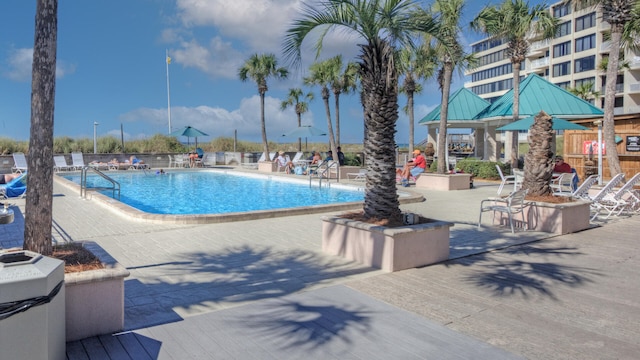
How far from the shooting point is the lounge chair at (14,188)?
11758 millimetres

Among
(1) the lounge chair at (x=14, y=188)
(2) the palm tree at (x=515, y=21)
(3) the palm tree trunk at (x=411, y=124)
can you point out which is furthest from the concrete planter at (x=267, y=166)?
(1) the lounge chair at (x=14, y=188)

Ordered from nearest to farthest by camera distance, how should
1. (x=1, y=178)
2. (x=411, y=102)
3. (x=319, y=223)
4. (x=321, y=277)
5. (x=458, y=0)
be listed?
1. (x=321, y=277)
2. (x=319, y=223)
3. (x=1, y=178)
4. (x=458, y=0)
5. (x=411, y=102)

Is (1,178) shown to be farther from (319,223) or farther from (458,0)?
(458,0)

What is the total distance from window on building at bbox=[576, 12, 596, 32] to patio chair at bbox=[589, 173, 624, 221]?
46451mm

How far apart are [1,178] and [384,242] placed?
41.9ft

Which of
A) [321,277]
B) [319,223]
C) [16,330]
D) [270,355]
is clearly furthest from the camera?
[319,223]

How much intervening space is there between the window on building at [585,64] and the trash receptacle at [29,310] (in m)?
56.4

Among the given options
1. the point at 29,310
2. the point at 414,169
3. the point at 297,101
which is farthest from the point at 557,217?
the point at 297,101

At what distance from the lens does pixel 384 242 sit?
18.9 ft

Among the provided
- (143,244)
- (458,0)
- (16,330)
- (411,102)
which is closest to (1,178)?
(143,244)

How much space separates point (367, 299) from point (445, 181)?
11741 millimetres

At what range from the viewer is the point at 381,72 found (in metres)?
6.32

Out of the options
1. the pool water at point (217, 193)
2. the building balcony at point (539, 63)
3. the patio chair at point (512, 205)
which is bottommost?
the pool water at point (217, 193)

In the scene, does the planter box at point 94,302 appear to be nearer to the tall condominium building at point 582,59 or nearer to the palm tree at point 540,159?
the palm tree at point 540,159
